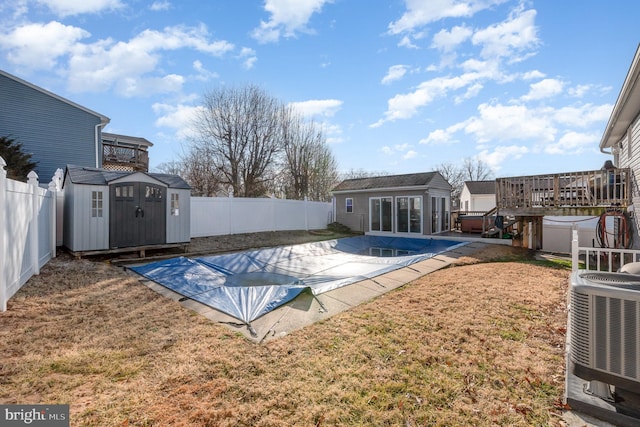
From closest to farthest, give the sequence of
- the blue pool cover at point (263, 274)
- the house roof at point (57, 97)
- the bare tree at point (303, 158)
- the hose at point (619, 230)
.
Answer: the blue pool cover at point (263, 274), the hose at point (619, 230), the house roof at point (57, 97), the bare tree at point (303, 158)

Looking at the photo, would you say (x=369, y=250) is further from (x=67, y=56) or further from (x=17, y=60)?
(x=17, y=60)

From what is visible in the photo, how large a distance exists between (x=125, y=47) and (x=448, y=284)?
38.0ft

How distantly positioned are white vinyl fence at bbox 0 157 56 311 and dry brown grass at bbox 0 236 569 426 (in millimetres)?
337

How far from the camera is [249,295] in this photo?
4.45 metres

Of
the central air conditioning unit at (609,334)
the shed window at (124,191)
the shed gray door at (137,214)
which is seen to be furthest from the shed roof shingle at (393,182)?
the central air conditioning unit at (609,334)

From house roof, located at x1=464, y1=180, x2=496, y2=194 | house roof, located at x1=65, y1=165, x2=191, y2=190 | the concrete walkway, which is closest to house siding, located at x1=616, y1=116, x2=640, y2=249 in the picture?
the concrete walkway

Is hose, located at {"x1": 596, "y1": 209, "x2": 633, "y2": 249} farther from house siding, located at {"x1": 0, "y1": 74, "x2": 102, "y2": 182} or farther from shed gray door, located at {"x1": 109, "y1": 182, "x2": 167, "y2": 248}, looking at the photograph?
house siding, located at {"x1": 0, "y1": 74, "x2": 102, "y2": 182}

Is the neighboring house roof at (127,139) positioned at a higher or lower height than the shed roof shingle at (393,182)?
higher

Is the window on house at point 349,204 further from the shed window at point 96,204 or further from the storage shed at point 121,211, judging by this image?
the shed window at point 96,204

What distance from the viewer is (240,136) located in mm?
17359

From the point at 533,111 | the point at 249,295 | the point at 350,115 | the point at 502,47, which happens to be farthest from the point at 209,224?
the point at 533,111

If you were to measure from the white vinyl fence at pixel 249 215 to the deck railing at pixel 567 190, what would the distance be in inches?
352

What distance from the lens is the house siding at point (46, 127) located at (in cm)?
1084

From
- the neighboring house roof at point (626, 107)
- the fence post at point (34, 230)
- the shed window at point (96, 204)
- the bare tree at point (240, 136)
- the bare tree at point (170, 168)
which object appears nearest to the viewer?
the neighboring house roof at point (626, 107)
